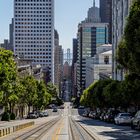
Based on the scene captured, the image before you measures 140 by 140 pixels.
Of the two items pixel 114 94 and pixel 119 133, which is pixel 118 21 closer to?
pixel 114 94

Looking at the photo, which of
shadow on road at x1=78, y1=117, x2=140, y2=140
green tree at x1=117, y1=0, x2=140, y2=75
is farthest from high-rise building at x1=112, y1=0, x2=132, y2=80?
green tree at x1=117, y1=0, x2=140, y2=75

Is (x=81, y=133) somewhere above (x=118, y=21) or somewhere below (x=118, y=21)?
below

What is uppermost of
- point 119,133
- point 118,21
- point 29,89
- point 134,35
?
point 118,21

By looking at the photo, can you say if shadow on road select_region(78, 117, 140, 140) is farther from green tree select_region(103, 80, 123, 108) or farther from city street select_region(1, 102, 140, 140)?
green tree select_region(103, 80, 123, 108)

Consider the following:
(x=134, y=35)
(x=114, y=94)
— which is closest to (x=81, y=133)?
(x=134, y=35)

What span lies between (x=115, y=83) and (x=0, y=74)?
95.4ft

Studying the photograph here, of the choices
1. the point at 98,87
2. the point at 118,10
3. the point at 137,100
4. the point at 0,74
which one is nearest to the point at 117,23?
the point at 118,10

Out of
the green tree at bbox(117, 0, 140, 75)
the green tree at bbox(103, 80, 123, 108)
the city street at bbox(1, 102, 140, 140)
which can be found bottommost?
the city street at bbox(1, 102, 140, 140)

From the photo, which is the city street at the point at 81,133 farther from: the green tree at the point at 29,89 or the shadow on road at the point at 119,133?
the green tree at the point at 29,89

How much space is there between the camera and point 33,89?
121 metres

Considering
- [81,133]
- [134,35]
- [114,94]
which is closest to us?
[134,35]

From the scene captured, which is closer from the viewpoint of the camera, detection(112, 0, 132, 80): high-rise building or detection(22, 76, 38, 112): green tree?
detection(112, 0, 132, 80): high-rise building

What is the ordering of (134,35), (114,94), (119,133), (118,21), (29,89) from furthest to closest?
(118,21), (29,89), (114,94), (119,133), (134,35)

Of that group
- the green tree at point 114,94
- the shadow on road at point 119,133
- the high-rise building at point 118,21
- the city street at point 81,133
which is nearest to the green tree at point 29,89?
the high-rise building at point 118,21
